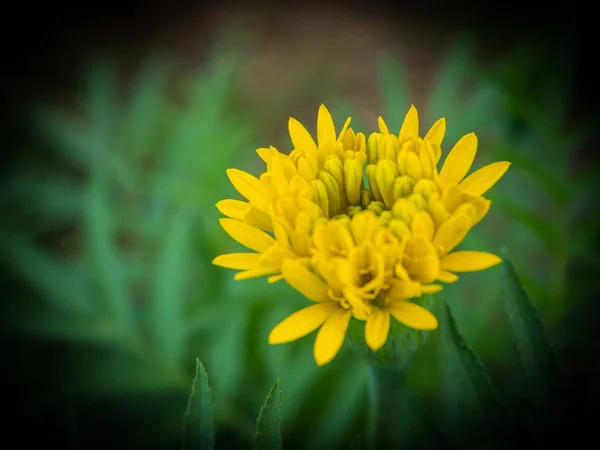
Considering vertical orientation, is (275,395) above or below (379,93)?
below

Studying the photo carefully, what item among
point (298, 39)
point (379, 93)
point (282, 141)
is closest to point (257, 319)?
point (282, 141)

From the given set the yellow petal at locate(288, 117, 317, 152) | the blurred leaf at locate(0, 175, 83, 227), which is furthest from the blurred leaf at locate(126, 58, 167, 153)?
the yellow petal at locate(288, 117, 317, 152)

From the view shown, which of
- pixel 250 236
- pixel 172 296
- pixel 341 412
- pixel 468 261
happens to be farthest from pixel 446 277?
pixel 172 296

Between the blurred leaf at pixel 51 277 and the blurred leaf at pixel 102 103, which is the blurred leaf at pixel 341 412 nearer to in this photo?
the blurred leaf at pixel 51 277

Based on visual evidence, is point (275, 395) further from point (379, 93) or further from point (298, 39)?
point (298, 39)

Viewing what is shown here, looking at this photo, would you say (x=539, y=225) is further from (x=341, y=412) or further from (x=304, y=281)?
(x=304, y=281)
